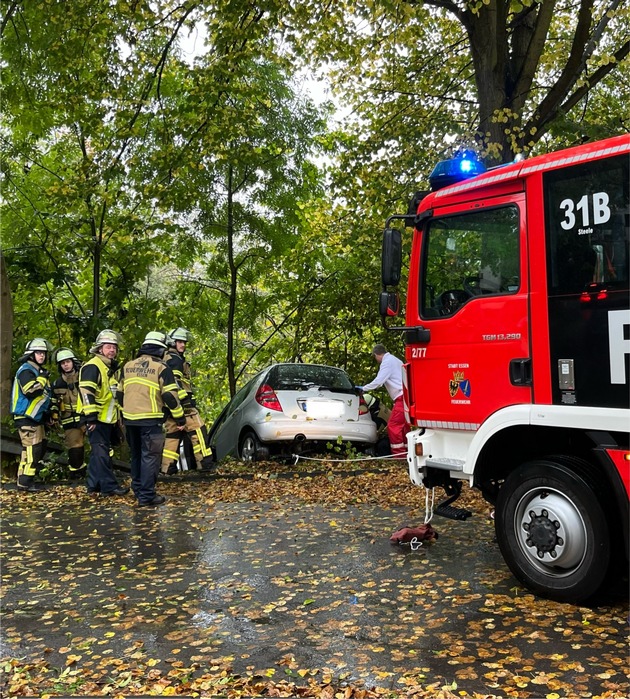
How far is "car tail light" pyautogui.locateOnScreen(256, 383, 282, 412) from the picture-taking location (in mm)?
10625

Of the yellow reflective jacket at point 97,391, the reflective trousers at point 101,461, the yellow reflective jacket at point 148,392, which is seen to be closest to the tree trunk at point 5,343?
the yellow reflective jacket at point 97,391

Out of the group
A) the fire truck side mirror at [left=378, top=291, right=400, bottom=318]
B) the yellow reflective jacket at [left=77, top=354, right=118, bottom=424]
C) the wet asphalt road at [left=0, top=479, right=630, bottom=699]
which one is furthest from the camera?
the yellow reflective jacket at [left=77, top=354, right=118, bottom=424]

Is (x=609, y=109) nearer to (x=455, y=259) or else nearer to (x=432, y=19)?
(x=432, y=19)

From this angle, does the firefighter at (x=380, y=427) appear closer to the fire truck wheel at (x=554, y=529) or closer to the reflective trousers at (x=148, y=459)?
the reflective trousers at (x=148, y=459)

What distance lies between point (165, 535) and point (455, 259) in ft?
13.0

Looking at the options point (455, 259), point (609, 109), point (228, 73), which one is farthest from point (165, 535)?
point (609, 109)

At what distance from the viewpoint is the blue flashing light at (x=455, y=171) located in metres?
6.08

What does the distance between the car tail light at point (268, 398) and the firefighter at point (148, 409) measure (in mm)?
1690

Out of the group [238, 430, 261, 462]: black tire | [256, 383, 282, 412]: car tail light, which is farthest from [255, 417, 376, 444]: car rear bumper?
[238, 430, 261, 462]: black tire

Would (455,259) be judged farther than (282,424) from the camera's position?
No

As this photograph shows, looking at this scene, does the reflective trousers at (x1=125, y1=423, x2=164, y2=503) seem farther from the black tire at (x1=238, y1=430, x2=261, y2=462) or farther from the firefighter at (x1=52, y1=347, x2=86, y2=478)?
the black tire at (x1=238, y1=430, x2=261, y2=462)

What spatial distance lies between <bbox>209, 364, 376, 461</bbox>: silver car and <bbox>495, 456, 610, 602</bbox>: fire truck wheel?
5526mm

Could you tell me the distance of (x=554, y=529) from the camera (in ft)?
16.2

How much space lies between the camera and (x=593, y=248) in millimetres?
4781
